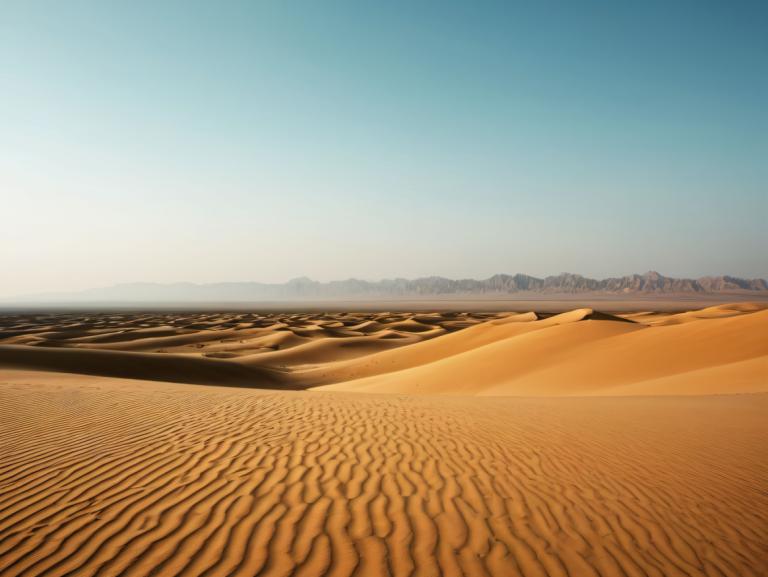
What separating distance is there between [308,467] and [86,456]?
111 inches

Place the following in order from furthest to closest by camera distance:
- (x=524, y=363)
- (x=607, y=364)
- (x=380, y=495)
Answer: (x=524, y=363) < (x=607, y=364) < (x=380, y=495)

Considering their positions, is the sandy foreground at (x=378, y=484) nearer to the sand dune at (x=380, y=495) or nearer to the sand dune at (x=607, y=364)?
the sand dune at (x=380, y=495)

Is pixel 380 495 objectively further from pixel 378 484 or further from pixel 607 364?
pixel 607 364

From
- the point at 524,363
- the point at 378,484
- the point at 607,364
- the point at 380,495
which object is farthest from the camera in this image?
the point at 524,363

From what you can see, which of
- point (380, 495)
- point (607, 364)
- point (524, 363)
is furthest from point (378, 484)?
point (524, 363)

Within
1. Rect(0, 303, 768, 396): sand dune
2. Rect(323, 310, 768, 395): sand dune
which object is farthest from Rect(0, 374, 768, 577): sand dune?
Rect(0, 303, 768, 396): sand dune

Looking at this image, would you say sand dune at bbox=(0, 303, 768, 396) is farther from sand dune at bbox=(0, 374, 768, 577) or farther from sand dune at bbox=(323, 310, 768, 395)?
sand dune at bbox=(0, 374, 768, 577)

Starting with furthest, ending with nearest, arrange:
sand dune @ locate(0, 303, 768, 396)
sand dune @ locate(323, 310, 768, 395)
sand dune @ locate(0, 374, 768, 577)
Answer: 1. sand dune @ locate(0, 303, 768, 396)
2. sand dune @ locate(323, 310, 768, 395)
3. sand dune @ locate(0, 374, 768, 577)

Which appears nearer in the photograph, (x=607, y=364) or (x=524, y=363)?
(x=607, y=364)

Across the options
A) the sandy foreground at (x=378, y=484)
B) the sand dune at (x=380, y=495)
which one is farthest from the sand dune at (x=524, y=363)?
the sand dune at (x=380, y=495)

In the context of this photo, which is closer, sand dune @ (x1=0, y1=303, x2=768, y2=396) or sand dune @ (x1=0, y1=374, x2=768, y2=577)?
sand dune @ (x1=0, y1=374, x2=768, y2=577)

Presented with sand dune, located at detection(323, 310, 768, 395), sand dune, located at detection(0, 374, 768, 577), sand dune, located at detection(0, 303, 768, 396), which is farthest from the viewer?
sand dune, located at detection(0, 303, 768, 396)

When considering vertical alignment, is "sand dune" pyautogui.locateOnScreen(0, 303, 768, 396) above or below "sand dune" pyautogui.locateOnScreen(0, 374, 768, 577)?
below

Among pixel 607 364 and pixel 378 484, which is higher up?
pixel 378 484
